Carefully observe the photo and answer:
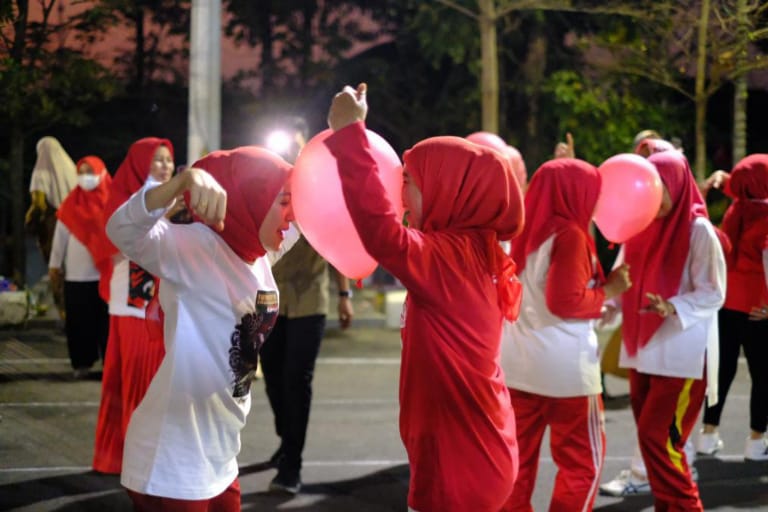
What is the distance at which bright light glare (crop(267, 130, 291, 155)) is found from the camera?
5775mm

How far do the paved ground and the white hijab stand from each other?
1512 mm

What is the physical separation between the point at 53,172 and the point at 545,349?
5159 millimetres

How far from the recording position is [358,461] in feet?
20.3

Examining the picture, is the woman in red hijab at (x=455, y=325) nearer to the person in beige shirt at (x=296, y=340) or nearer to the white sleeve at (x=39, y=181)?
the person in beige shirt at (x=296, y=340)

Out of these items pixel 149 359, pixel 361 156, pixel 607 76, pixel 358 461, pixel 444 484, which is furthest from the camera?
pixel 607 76

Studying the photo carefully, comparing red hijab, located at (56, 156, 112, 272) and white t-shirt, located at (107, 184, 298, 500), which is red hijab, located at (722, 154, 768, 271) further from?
red hijab, located at (56, 156, 112, 272)

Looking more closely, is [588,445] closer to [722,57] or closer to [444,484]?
[444,484]

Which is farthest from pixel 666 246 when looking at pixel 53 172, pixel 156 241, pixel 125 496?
pixel 53 172

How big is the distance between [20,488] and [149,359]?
105cm

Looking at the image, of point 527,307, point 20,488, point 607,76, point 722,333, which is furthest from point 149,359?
point 607,76

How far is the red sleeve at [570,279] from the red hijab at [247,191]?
58.8 inches

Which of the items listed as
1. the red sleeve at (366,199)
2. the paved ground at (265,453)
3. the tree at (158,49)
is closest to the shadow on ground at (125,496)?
the paved ground at (265,453)

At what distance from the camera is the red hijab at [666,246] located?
463 cm

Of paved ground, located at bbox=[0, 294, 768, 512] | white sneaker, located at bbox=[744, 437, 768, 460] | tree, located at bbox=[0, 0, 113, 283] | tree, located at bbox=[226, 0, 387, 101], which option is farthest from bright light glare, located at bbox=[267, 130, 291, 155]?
tree, located at bbox=[226, 0, 387, 101]
